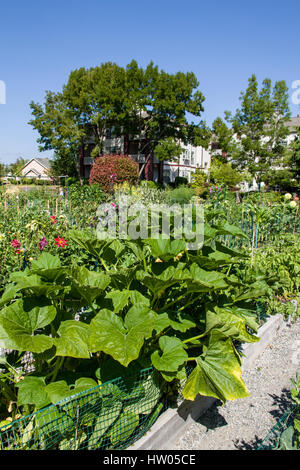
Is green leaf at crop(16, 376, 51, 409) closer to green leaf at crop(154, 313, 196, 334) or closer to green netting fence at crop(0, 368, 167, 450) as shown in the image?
green netting fence at crop(0, 368, 167, 450)

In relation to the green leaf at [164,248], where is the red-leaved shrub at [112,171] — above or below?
above

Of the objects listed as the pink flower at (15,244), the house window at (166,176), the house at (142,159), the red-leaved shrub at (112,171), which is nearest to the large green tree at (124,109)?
the house at (142,159)

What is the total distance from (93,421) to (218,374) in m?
0.64

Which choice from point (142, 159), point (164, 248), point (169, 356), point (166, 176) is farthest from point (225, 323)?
point (166, 176)

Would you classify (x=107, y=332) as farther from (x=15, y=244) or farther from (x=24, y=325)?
(x=15, y=244)

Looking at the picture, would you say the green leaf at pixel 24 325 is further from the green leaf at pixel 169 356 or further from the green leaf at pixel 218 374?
the green leaf at pixel 218 374

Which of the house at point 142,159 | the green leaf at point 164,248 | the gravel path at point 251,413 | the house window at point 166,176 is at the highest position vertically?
the house at point 142,159

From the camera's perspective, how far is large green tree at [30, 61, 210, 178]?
74.7 feet

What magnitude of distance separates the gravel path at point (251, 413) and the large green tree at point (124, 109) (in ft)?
73.6

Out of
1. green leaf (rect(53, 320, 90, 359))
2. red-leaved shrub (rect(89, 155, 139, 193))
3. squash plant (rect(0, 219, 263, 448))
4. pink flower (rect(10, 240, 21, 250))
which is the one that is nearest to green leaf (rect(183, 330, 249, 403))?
squash plant (rect(0, 219, 263, 448))

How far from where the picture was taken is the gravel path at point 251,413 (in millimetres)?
1776

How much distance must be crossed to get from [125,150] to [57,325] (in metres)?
28.1

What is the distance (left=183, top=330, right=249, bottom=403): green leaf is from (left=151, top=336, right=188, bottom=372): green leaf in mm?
158
